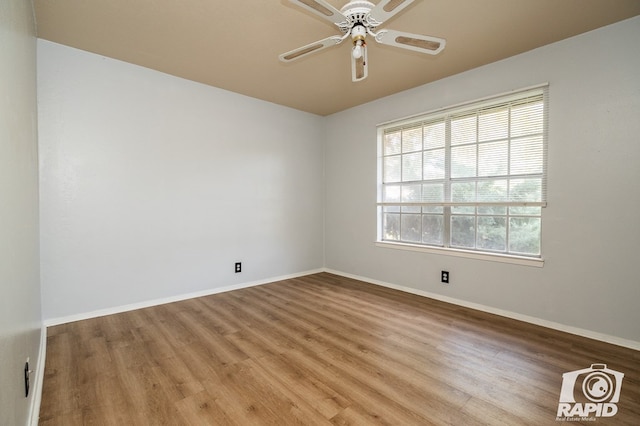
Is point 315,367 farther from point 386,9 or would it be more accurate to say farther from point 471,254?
point 386,9

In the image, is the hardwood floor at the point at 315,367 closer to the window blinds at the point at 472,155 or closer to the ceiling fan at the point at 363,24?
the window blinds at the point at 472,155

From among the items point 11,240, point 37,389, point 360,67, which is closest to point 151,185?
point 37,389

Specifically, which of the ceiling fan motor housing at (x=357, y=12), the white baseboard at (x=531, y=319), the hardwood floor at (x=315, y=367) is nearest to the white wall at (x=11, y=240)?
the hardwood floor at (x=315, y=367)

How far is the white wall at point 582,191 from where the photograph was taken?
237 cm

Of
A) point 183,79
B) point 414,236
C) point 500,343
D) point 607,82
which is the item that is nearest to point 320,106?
point 183,79

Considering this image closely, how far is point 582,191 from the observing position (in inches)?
102

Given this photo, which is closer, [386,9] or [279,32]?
[386,9]

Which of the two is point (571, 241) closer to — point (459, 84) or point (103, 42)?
point (459, 84)

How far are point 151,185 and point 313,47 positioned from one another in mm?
2480

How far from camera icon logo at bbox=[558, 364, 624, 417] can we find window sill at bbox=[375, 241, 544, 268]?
0.99 metres

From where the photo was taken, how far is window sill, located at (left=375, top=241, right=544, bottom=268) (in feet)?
9.33

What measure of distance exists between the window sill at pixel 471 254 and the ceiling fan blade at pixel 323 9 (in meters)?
2.73

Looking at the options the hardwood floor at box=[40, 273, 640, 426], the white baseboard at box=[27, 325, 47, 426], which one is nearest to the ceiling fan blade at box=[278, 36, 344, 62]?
the hardwood floor at box=[40, 273, 640, 426]

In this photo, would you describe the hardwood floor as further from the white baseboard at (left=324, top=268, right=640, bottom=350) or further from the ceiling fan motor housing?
the ceiling fan motor housing
